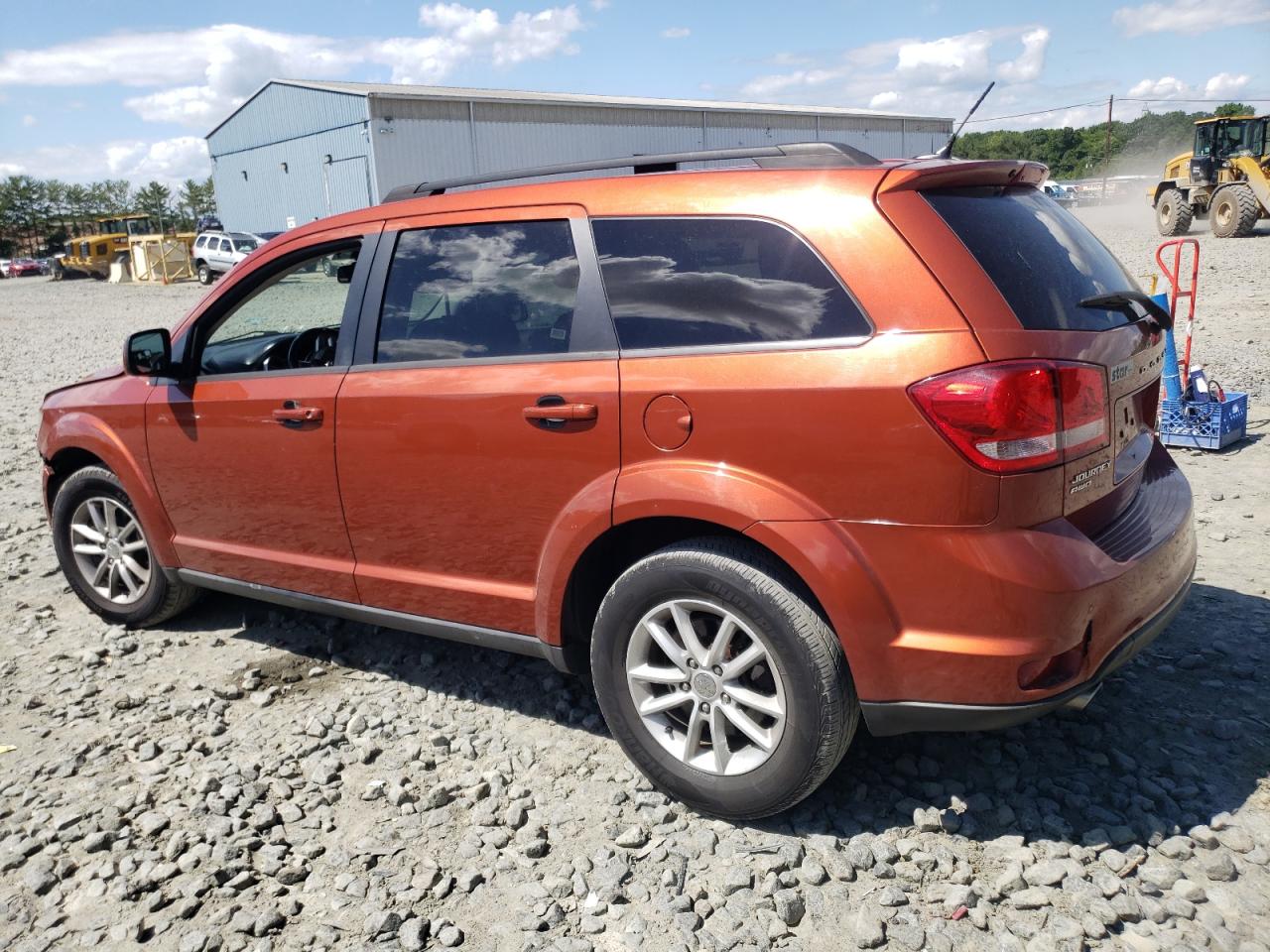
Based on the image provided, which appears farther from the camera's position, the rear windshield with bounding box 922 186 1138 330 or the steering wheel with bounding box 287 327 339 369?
the steering wheel with bounding box 287 327 339 369

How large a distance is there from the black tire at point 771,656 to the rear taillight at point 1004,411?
625 millimetres

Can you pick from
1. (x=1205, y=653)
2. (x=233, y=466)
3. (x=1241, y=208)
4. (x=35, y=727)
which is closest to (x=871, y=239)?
(x=1205, y=653)

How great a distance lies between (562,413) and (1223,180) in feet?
83.2

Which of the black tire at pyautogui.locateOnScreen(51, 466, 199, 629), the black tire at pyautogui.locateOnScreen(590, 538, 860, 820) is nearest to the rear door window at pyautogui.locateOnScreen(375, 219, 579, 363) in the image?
the black tire at pyautogui.locateOnScreen(590, 538, 860, 820)

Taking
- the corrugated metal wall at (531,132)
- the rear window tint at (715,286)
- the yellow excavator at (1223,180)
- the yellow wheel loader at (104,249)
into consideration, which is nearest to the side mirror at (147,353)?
the rear window tint at (715,286)

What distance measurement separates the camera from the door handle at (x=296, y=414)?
3639 millimetres

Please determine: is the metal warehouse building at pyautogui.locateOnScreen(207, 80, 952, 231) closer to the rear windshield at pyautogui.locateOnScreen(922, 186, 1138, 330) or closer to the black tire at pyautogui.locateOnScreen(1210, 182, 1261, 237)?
the black tire at pyautogui.locateOnScreen(1210, 182, 1261, 237)

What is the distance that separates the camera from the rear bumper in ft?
8.35

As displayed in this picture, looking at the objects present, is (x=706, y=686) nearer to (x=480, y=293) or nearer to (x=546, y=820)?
(x=546, y=820)

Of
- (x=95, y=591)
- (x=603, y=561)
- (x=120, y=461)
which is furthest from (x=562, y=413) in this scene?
(x=95, y=591)

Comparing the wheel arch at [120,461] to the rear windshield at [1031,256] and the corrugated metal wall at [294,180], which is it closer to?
the rear windshield at [1031,256]

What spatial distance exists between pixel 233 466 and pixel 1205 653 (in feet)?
12.7

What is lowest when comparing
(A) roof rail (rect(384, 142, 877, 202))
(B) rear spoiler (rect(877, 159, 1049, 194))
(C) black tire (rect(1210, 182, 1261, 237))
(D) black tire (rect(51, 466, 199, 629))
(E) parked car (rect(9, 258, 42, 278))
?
(D) black tire (rect(51, 466, 199, 629))

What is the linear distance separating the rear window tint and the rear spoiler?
0.31 metres
